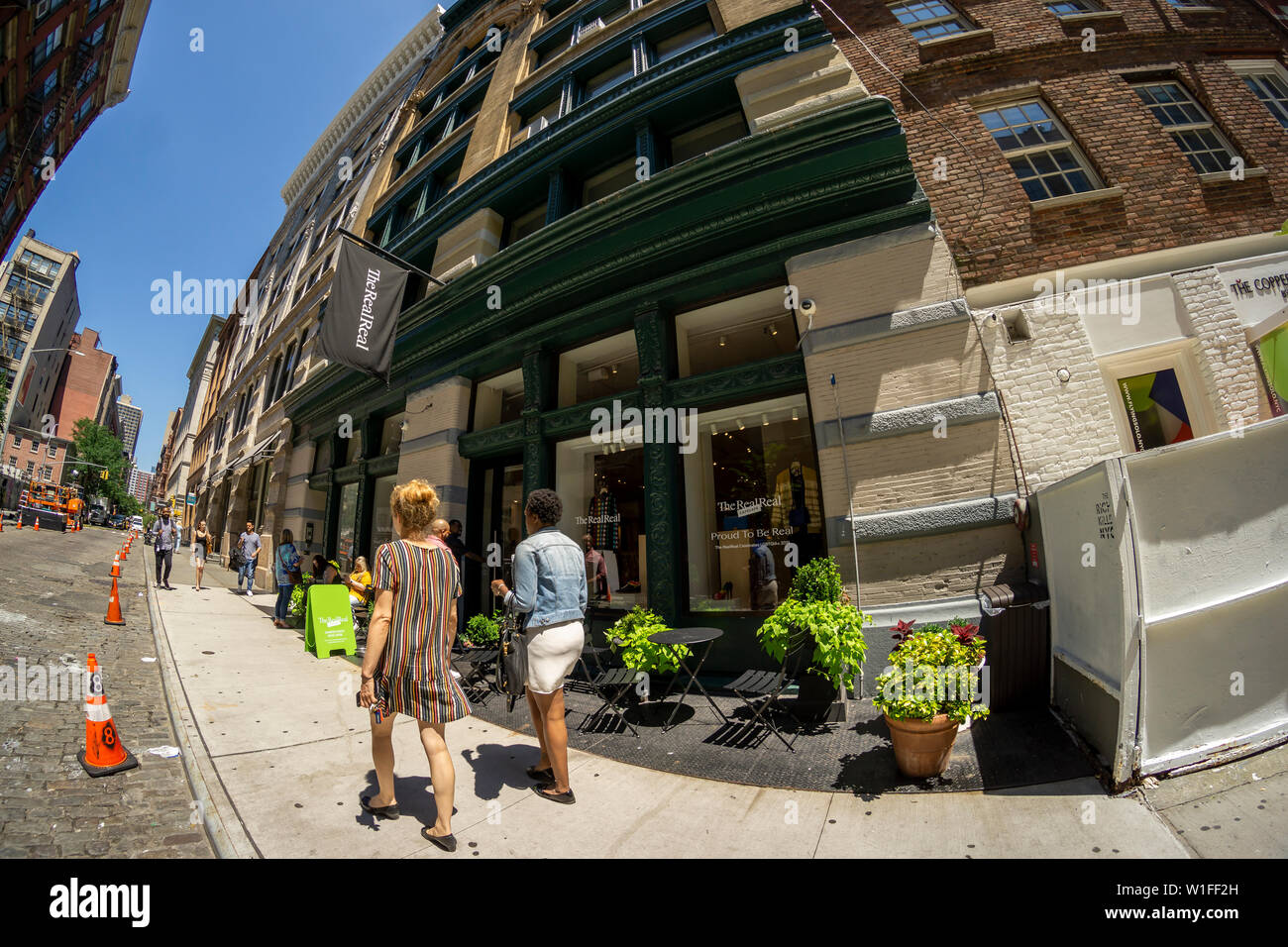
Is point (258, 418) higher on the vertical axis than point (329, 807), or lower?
higher

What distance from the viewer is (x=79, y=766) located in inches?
132

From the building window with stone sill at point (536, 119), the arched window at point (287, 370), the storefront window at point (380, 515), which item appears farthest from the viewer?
the arched window at point (287, 370)

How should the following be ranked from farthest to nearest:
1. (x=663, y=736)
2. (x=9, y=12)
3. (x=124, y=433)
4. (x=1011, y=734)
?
(x=124, y=433) → (x=9, y=12) → (x=663, y=736) → (x=1011, y=734)

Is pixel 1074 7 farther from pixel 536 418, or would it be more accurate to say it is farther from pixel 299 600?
pixel 299 600

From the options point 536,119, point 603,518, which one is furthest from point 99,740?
point 536,119

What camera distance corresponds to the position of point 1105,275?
246 inches

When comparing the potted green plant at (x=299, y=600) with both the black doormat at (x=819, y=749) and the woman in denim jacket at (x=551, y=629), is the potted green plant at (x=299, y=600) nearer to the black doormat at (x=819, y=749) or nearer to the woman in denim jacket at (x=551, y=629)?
the black doormat at (x=819, y=749)

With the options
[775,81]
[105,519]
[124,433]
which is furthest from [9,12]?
[124,433]

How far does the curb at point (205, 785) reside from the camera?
269 cm

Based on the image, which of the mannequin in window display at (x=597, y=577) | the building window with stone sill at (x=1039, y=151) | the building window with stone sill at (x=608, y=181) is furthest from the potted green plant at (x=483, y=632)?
the building window with stone sill at (x=1039, y=151)

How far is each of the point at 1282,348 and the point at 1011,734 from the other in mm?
5997

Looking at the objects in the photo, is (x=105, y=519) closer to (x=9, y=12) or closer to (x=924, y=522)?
(x=9, y=12)

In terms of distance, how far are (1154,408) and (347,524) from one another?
652 inches

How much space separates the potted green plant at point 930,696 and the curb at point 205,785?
409 cm
